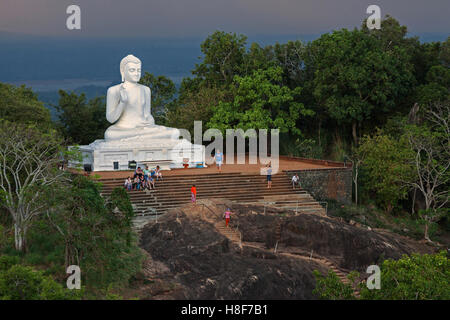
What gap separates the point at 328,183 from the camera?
26.4 metres

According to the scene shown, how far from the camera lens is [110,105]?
92.9 ft

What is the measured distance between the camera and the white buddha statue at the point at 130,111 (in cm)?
2797

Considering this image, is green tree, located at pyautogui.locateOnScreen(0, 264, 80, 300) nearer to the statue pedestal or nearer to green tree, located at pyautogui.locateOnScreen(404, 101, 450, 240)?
the statue pedestal

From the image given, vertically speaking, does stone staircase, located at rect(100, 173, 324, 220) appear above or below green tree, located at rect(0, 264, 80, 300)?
above

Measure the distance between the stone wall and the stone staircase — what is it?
39.0 inches

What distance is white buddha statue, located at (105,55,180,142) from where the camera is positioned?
28.0 m

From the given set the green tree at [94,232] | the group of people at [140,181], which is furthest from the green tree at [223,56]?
the green tree at [94,232]

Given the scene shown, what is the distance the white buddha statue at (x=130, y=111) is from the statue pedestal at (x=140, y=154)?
1.66 feet

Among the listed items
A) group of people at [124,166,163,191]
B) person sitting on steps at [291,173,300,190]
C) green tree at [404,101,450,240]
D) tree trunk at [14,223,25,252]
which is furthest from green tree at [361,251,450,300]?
group of people at [124,166,163,191]

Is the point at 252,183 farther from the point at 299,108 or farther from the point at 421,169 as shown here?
the point at 299,108

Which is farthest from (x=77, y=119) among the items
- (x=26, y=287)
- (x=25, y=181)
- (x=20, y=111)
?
(x=26, y=287)

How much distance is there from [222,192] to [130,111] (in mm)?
7800
